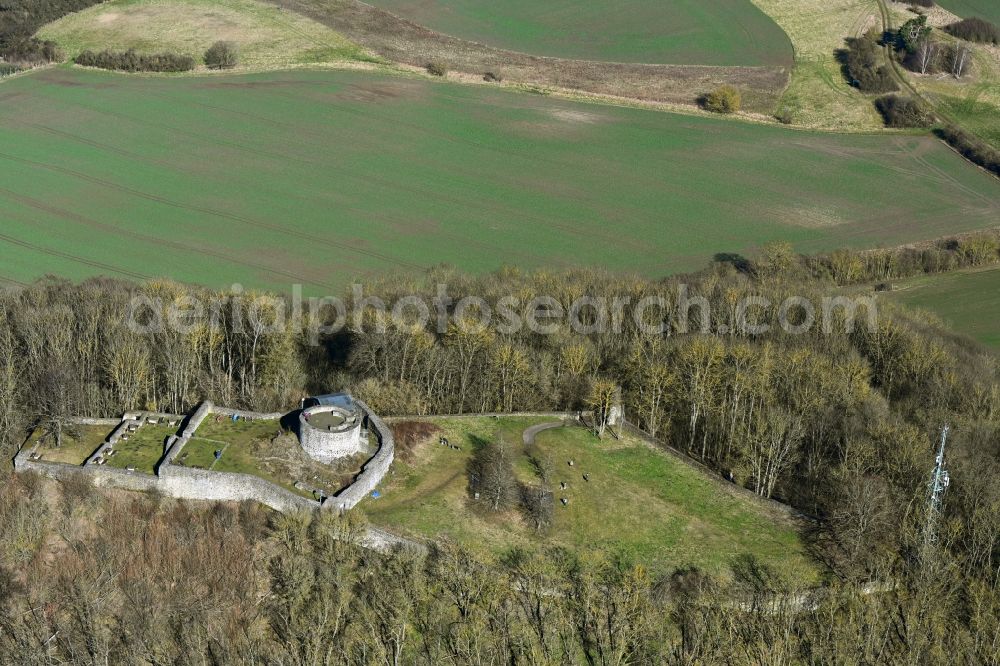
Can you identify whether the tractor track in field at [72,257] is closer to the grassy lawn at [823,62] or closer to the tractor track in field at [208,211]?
the tractor track in field at [208,211]

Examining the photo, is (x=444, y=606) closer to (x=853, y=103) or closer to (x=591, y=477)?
(x=591, y=477)

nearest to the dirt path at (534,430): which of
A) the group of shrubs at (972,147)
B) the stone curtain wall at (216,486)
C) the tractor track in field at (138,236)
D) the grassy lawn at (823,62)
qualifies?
the stone curtain wall at (216,486)

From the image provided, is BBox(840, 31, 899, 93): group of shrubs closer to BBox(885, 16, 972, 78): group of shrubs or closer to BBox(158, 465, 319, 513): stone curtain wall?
BBox(885, 16, 972, 78): group of shrubs

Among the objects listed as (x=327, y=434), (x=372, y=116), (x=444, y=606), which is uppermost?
(x=372, y=116)

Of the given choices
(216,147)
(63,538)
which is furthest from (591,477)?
(216,147)

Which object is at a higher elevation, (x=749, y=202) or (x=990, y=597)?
(x=749, y=202)
